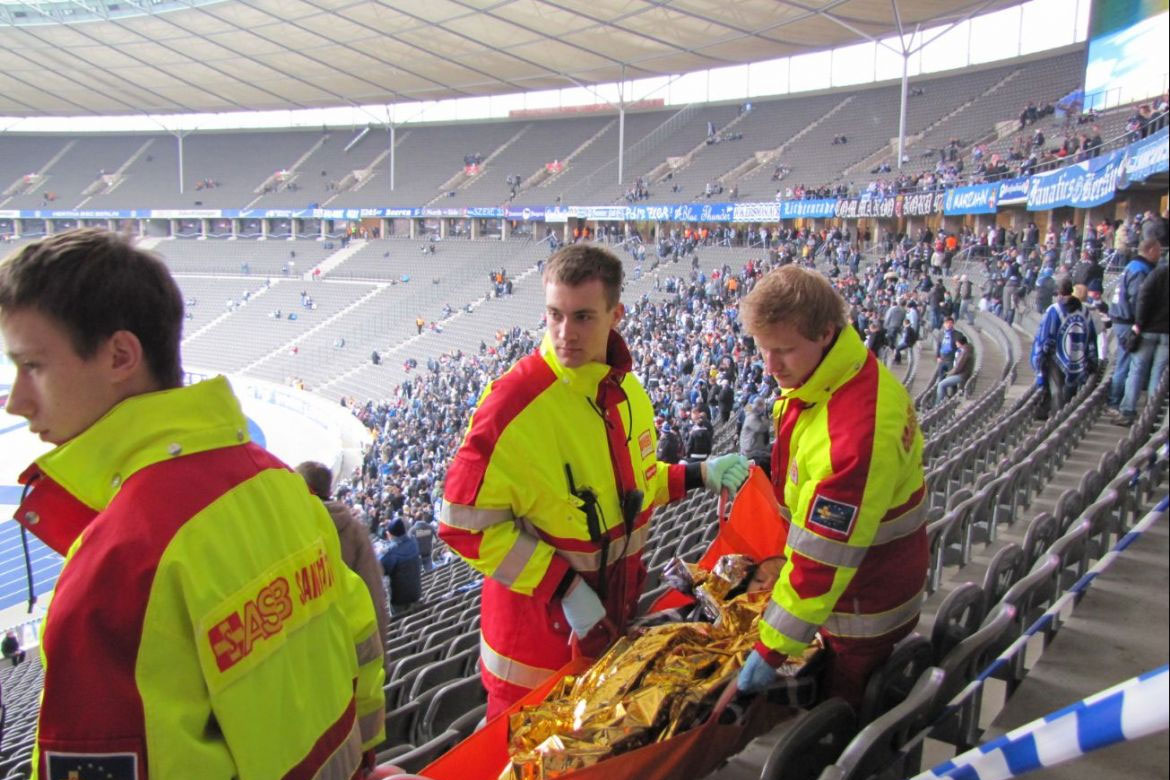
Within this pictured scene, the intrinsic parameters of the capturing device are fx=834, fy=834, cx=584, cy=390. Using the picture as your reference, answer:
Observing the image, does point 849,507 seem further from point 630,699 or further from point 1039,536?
point 1039,536

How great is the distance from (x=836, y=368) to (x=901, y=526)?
1.39ft

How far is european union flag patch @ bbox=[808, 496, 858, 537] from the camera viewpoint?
74.1 inches

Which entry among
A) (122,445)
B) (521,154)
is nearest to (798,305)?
(122,445)

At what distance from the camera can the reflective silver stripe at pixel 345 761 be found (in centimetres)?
136

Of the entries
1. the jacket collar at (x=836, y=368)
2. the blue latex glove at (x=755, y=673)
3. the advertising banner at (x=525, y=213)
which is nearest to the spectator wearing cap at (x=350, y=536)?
the blue latex glove at (x=755, y=673)

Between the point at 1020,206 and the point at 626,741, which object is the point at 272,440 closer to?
the point at 1020,206


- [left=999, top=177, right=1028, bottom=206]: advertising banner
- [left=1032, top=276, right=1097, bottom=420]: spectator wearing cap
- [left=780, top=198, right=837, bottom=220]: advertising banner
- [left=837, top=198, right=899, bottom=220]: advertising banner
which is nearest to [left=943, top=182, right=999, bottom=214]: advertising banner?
[left=999, top=177, right=1028, bottom=206]: advertising banner

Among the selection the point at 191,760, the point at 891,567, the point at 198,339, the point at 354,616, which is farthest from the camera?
the point at 198,339

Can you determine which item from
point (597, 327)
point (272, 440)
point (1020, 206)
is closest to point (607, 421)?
point (597, 327)

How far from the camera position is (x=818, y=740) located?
1701 millimetres

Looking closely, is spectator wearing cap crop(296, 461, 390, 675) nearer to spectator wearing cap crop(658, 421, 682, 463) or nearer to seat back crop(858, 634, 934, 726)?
seat back crop(858, 634, 934, 726)

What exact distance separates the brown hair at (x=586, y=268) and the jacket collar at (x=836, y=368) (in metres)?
0.62

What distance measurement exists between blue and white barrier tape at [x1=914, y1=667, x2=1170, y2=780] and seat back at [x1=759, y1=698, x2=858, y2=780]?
643 millimetres

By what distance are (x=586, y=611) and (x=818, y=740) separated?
0.69 m
